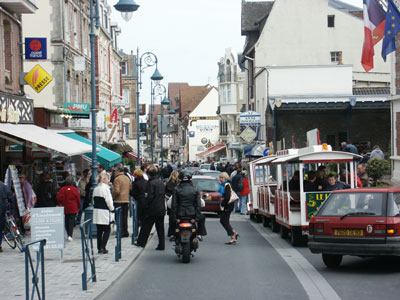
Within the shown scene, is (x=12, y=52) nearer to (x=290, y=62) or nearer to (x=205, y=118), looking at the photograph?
(x=290, y=62)

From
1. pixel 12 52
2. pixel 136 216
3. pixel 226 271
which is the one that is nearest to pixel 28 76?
pixel 12 52

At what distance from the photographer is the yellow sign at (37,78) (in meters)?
23.2

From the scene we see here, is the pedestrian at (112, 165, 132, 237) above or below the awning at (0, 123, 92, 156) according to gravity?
below

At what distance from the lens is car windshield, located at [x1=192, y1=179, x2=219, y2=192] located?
Result: 27.5m

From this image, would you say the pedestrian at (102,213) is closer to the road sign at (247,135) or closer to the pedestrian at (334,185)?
the pedestrian at (334,185)

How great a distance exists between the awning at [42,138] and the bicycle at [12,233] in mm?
3072

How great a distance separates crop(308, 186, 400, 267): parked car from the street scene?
0.9 inches

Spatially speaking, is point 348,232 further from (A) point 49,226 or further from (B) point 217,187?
(B) point 217,187

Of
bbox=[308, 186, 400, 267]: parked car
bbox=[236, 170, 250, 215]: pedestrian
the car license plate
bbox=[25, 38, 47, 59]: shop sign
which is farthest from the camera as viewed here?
bbox=[236, 170, 250, 215]: pedestrian

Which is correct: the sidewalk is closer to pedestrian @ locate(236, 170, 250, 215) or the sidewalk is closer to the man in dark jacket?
the man in dark jacket

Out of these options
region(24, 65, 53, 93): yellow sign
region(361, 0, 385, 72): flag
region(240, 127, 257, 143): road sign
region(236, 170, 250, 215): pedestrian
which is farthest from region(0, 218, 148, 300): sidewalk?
region(240, 127, 257, 143): road sign

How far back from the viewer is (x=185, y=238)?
549 inches

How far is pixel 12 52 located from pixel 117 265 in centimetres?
1226

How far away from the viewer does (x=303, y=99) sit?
130ft
